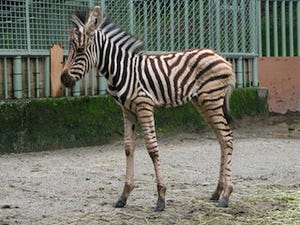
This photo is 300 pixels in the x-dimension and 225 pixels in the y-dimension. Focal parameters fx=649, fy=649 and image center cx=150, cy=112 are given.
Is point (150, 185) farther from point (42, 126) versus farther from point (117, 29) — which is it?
point (42, 126)

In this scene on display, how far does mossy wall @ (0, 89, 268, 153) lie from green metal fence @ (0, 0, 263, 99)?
34cm

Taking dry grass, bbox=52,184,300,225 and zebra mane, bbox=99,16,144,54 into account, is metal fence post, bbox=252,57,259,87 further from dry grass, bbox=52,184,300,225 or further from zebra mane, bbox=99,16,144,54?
zebra mane, bbox=99,16,144,54

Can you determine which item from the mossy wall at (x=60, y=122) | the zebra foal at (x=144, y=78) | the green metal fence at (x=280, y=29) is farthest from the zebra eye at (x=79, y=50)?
the green metal fence at (x=280, y=29)

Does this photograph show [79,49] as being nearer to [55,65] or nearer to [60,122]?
[60,122]

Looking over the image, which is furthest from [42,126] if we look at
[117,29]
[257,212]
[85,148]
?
[257,212]

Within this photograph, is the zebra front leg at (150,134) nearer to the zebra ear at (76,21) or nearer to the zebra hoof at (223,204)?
the zebra hoof at (223,204)

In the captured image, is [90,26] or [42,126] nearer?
[90,26]

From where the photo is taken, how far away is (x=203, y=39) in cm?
1270

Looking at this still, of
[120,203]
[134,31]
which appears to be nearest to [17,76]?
[134,31]

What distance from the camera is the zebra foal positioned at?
Answer: 6230 mm

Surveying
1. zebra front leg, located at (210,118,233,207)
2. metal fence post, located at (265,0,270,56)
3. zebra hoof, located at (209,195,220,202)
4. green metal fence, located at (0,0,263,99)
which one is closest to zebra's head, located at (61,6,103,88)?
zebra front leg, located at (210,118,233,207)

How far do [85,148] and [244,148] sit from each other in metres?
2.55

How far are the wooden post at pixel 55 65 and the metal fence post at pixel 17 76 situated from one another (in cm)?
Answer: 57

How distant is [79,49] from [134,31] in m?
5.17
